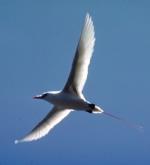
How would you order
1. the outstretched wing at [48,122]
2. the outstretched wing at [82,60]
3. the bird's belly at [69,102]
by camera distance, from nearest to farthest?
the outstretched wing at [82,60] → the bird's belly at [69,102] → the outstretched wing at [48,122]

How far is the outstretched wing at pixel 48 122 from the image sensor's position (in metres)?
18.8

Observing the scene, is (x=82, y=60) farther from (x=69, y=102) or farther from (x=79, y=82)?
(x=69, y=102)

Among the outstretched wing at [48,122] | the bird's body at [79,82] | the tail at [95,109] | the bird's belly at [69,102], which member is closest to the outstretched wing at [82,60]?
the bird's body at [79,82]

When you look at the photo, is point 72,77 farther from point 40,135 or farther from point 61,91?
point 40,135

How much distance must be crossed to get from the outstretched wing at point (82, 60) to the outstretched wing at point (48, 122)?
1935 millimetres

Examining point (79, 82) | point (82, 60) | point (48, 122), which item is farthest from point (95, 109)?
point (48, 122)

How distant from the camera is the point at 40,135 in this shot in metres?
18.8

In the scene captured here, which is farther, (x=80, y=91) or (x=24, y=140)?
(x=24, y=140)

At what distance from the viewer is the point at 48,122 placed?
1897cm

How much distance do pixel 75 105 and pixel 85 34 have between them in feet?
5.40

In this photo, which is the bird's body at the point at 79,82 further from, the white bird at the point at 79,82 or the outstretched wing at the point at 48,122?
the outstretched wing at the point at 48,122

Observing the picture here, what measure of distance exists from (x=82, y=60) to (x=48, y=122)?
2.89 metres

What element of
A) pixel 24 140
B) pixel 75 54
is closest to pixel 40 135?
pixel 24 140

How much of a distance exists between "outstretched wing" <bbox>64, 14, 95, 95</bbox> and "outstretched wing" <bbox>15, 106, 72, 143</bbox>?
194cm
